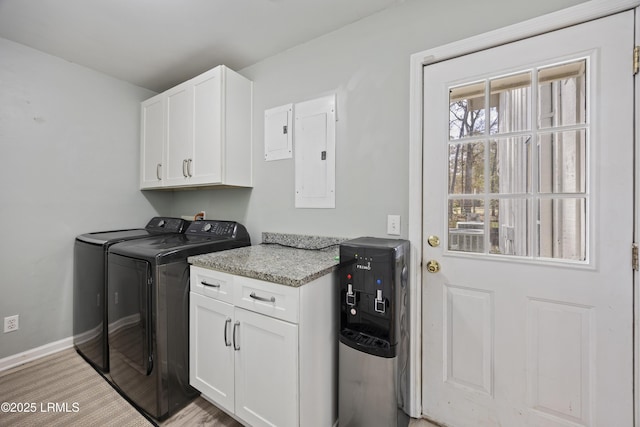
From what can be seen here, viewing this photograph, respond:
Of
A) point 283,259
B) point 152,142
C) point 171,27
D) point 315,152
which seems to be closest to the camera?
point 283,259

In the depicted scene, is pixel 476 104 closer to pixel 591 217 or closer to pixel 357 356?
pixel 591 217

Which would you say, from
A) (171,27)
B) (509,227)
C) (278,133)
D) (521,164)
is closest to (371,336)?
(509,227)

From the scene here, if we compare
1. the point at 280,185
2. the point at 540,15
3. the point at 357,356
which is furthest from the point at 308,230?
the point at 540,15

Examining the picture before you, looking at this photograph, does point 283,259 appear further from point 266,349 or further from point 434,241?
point 434,241

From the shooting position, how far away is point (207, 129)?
83.0 inches

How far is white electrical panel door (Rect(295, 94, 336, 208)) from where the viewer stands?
1.84m

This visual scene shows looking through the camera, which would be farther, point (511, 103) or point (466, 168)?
point (466, 168)

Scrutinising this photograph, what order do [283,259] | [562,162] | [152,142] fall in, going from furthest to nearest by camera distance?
[152,142], [283,259], [562,162]

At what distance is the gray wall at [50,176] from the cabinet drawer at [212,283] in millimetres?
1597

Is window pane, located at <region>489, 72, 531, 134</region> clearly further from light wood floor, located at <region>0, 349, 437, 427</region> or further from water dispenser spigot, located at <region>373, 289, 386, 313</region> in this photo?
light wood floor, located at <region>0, 349, 437, 427</region>

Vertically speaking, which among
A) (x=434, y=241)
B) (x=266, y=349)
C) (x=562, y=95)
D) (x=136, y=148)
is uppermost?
(x=136, y=148)

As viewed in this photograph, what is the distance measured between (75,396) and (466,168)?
2.80m

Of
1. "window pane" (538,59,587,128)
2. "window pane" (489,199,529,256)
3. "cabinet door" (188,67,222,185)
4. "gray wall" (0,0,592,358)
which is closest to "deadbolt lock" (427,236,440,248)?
"gray wall" (0,0,592,358)

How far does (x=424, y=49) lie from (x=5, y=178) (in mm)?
3070
